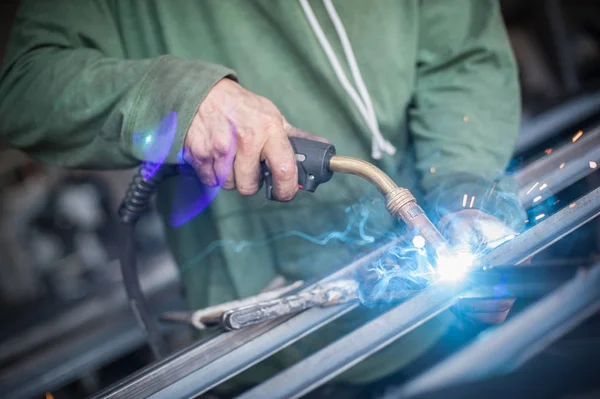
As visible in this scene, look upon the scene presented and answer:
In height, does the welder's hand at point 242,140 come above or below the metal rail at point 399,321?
above

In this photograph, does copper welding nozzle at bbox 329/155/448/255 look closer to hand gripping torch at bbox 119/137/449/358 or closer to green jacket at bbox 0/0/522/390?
hand gripping torch at bbox 119/137/449/358

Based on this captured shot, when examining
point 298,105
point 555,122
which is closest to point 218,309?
point 298,105

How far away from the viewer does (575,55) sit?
11.7 feet

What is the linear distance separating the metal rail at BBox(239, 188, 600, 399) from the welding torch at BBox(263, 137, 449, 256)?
3.4 inches

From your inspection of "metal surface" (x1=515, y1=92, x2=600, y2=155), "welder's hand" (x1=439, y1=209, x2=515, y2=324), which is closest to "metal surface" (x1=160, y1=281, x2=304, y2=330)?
"welder's hand" (x1=439, y1=209, x2=515, y2=324)

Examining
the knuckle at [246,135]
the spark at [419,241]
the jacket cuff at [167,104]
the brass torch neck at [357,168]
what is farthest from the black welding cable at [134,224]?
the spark at [419,241]

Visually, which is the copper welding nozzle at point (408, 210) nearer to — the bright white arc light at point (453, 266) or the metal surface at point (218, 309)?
the bright white arc light at point (453, 266)

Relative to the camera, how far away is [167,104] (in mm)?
802

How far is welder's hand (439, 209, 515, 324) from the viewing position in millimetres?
807

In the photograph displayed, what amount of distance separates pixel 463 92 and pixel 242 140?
0.61m

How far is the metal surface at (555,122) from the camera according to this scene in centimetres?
196

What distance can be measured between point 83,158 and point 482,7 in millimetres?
899

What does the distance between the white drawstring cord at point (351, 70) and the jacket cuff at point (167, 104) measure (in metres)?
0.30

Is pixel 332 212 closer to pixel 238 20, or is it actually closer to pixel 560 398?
pixel 238 20
